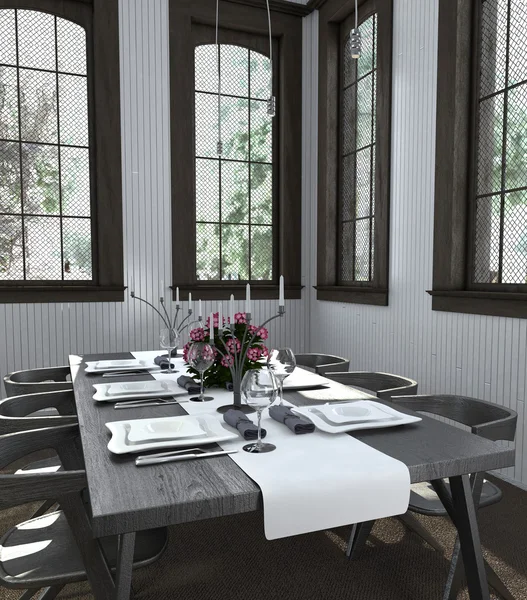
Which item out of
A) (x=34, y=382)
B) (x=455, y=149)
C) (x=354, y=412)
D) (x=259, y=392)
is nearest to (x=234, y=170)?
(x=455, y=149)

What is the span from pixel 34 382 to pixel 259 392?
1.98 meters

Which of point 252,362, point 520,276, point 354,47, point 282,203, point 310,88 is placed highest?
point 310,88

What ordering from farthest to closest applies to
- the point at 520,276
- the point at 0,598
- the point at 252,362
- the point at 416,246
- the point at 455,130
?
the point at 416,246
the point at 455,130
the point at 520,276
the point at 252,362
the point at 0,598

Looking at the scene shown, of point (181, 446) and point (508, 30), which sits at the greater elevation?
point (508, 30)

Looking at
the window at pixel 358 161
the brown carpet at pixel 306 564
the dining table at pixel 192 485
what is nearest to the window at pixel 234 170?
the window at pixel 358 161

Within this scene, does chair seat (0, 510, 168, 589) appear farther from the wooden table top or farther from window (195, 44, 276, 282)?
window (195, 44, 276, 282)

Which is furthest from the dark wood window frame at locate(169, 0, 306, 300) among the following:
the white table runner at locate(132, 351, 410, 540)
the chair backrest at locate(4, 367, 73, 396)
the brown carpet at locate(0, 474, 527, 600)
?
the white table runner at locate(132, 351, 410, 540)

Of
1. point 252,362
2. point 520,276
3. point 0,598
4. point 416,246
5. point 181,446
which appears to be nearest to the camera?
point 181,446

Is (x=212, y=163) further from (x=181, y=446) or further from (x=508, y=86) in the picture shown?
(x=181, y=446)

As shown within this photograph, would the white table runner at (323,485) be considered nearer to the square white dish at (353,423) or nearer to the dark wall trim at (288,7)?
the square white dish at (353,423)

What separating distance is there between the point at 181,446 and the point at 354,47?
1.82m

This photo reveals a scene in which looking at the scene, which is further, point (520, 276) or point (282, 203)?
point (282, 203)

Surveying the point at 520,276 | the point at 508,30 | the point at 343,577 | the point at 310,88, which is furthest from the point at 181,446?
the point at 310,88

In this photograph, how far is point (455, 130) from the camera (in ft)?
10.8
